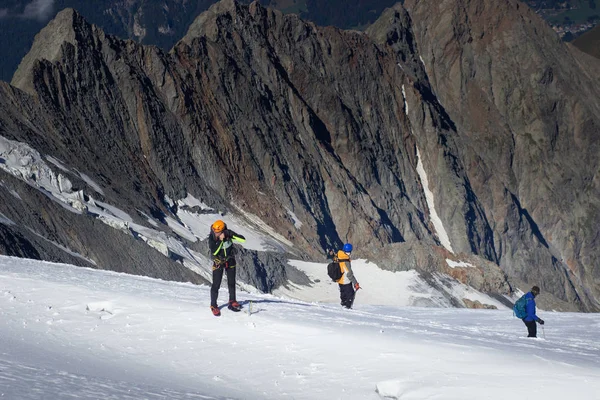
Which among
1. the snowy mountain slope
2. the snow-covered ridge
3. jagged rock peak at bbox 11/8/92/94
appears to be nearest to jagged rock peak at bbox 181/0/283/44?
jagged rock peak at bbox 11/8/92/94

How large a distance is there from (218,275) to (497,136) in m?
102

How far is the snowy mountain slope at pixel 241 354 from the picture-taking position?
10242 mm

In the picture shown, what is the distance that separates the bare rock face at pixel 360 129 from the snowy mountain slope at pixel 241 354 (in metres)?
42.3

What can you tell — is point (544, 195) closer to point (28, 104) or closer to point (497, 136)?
point (497, 136)

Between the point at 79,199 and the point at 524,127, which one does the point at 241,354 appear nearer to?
the point at 79,199

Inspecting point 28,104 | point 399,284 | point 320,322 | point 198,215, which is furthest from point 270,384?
point 198,215

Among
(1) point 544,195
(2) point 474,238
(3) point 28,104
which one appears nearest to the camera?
(3) point 28,104

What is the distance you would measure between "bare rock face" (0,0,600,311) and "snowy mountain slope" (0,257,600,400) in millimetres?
42270

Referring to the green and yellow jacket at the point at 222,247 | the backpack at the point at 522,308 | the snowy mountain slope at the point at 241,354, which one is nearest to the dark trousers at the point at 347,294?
the snowy mountain slope at the point at 241,354

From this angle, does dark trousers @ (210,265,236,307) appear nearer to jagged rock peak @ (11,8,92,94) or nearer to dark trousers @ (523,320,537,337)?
dark trousers @ (523,320,537,337)

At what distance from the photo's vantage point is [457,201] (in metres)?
99.4

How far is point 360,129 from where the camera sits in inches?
3935

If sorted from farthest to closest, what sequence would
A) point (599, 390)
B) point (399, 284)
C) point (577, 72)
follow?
point (577, 72) → point (399, 284) → point (599, 390)

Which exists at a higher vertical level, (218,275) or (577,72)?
(577,72)
